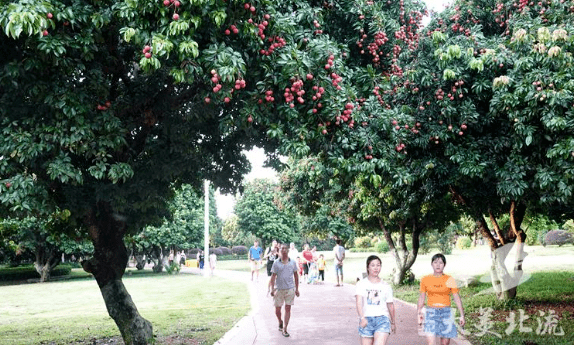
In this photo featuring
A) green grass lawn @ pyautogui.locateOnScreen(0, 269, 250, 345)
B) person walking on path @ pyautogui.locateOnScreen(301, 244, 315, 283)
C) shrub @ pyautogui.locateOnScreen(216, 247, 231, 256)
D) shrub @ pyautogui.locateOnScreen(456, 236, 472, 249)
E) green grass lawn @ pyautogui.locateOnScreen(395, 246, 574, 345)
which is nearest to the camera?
green grass lawn @ pyautogui.locateOnScreen(395, 246, 574, 345)

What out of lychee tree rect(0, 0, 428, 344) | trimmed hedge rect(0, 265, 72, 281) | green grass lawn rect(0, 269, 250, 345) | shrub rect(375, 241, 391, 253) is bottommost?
green grass lawn rect(0, 269, 250, 345)

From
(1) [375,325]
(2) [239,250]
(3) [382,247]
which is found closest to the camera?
(1) [375,325]

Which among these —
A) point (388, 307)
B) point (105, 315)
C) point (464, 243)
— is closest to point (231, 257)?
point (464, 243)

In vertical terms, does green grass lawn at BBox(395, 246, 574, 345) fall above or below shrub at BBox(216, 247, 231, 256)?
below

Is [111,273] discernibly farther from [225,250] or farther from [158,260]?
[225,250]

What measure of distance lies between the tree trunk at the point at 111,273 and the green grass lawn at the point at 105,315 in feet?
2.92

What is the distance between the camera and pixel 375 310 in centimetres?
640

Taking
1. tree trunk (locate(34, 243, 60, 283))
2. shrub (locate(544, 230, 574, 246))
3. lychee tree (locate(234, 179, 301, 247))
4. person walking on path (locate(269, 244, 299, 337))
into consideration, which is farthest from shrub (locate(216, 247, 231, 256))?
person walking on path (locate(269, 244, 299, 337))

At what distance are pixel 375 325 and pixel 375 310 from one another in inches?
6.8

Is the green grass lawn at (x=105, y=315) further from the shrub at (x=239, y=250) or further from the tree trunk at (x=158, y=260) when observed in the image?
the shrub at (x=239, y=250)

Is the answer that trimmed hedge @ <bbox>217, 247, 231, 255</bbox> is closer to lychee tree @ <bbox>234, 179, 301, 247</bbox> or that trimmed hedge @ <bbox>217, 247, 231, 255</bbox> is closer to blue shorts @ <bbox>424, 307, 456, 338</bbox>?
lychee tree @ <bbox>234, 179, 301, 247</bbox>

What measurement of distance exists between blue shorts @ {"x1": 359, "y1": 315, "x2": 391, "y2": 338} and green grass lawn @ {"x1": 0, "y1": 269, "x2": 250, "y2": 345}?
175 inches

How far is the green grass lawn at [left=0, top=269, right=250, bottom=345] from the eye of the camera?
38.5 ft

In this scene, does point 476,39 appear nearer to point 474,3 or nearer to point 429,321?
point 474,3
